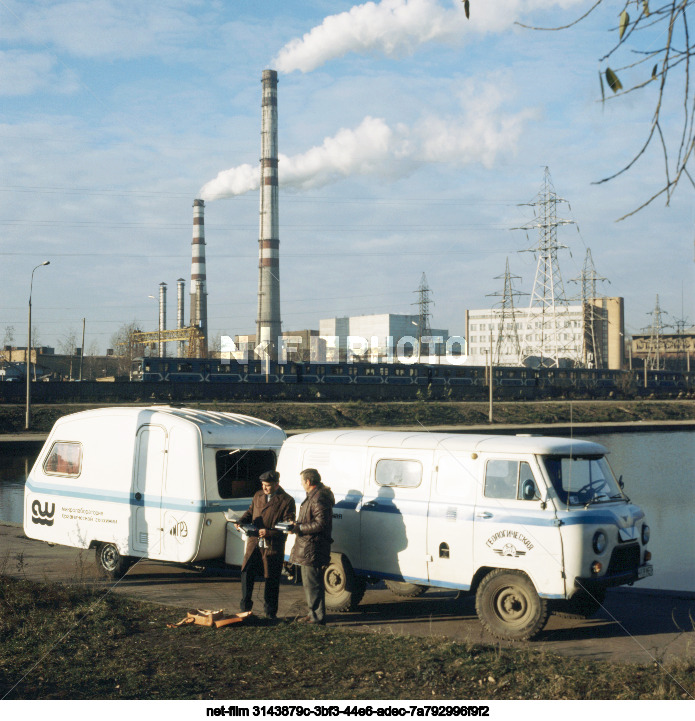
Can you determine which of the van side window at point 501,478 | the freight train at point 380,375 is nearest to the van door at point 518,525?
the van side window at point 501,478

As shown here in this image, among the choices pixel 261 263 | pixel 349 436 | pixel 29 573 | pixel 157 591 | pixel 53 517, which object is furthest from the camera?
pixel 261 263

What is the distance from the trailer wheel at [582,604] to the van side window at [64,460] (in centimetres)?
722

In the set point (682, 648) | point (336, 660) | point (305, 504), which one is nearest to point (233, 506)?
point (305, 504)

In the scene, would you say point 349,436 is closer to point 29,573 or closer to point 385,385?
point 29,573

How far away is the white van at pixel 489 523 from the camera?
8.07 metres

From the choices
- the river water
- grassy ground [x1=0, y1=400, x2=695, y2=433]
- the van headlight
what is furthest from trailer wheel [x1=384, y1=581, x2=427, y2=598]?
grassy ground [x1=0, y1=400, x2=695, y2=433]

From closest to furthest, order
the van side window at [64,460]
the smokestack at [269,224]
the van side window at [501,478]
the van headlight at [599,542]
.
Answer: the van headlight at [599,542] < the van side window at [501,478] < the van side window at [64,460] < the smokestack at [269,224]

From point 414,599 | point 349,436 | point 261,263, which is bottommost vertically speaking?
point 414,599

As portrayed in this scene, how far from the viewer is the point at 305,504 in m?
8.47

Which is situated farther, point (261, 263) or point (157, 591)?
point (261, 263)

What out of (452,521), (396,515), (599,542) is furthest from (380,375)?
(599,542)

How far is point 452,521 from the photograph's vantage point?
28.7 feet

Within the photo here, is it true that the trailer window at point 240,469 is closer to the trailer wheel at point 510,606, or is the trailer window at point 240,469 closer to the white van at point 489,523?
the white van at point 489,523

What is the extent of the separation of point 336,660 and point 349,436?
349 centimetres
